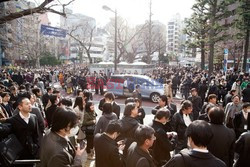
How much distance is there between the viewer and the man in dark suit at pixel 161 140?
12.1 feet

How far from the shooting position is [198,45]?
90.5ft

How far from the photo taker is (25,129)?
397 cm

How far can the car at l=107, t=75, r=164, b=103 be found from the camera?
14758 mm

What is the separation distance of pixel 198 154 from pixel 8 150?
232 centimetres

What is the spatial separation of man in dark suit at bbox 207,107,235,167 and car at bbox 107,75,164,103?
35.6 feet

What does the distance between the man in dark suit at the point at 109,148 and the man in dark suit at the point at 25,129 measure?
1231mm

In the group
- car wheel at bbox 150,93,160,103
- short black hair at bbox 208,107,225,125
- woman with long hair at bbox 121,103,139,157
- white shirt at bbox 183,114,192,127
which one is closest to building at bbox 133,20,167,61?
car wheel at bbox 150,93,160,103

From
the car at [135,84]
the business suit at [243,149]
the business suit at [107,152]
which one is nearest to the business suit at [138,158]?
the business suit at [107,152]

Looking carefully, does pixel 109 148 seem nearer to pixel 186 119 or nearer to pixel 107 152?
pixel 107 152

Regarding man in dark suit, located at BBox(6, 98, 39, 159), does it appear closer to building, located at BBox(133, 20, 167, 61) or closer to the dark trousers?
the dark trousers

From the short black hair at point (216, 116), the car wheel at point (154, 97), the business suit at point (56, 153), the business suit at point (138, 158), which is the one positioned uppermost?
the short black hair at point (216, 116)

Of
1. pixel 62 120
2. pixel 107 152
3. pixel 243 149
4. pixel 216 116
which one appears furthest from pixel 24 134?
pixel 243 149

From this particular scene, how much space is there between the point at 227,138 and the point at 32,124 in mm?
3087

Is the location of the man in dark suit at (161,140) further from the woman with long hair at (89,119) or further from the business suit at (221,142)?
the woman with long hair at (89,119)
